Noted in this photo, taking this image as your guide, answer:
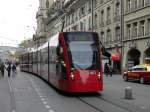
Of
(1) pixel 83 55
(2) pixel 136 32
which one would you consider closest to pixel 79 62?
(1) pixel 83 55

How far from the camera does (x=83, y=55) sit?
66.6ft

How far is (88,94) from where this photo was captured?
856 inches

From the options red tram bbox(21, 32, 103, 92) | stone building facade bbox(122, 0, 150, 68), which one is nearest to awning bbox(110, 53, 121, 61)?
stone building facade bbox(122, 0, 150, 68)

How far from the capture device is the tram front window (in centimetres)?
2008

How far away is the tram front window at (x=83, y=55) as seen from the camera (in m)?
20.1

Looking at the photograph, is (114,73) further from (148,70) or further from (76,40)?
(76,40)

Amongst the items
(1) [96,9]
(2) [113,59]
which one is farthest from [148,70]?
(1) [96,9]

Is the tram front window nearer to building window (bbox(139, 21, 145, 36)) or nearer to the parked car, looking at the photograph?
the parked car

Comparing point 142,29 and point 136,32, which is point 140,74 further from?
point 136,32

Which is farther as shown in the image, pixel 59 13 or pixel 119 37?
pixel 59 13

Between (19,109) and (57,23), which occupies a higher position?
(57,23)

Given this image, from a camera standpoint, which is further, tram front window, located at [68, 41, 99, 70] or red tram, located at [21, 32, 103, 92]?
tram front window, located at [68, 41, 99, 70]

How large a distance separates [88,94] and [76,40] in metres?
3.08

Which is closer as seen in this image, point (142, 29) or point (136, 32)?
point (142, 29)
